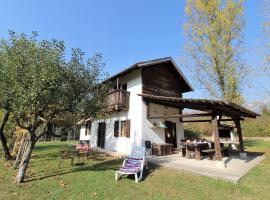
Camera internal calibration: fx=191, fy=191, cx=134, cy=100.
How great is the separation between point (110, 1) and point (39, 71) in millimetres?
7434

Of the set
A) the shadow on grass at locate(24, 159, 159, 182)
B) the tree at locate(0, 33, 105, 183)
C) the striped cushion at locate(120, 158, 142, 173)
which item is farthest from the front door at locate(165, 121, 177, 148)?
the tree at locate(0, 33, 105, 183)

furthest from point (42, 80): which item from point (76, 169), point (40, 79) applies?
point (76, 169)

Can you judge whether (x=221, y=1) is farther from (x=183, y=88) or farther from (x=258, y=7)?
(x=183, y=88)

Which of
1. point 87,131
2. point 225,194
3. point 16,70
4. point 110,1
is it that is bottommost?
point 225,194

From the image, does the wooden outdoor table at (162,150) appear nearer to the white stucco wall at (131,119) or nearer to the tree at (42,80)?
the white stucco wall at (131,119)

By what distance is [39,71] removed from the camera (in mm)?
6816

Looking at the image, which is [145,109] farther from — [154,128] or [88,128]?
[88,128]

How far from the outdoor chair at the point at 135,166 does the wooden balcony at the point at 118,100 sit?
15.9ft

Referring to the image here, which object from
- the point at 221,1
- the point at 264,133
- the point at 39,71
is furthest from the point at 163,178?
the point at 264,133

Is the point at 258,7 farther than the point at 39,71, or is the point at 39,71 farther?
the point at 258,7

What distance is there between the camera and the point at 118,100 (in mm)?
13320

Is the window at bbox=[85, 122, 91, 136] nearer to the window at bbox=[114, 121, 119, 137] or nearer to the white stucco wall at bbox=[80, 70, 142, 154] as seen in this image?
the white stucco wall at bbox=[80, 70, 142, 154]

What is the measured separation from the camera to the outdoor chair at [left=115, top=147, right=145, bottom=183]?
24.6ft

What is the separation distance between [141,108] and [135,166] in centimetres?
562
